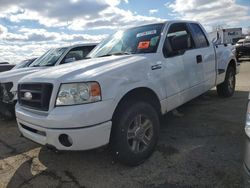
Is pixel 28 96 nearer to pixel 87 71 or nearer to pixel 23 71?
pixel 87 71

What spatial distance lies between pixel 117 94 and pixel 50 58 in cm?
474

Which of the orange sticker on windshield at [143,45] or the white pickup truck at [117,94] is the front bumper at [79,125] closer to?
the white pickup truck at [117,94]

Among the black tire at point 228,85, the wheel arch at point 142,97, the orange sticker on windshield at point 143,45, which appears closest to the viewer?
the wheel arch at point 142,97

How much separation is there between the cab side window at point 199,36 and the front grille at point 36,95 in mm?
3077

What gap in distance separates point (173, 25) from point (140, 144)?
2.21 meters

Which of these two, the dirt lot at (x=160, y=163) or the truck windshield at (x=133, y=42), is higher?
the truck windshield at (x=133, y=42)

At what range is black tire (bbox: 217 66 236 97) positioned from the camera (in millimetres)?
6980

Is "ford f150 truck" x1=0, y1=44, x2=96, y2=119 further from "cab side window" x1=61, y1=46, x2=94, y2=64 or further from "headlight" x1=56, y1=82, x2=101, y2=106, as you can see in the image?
"headlight" x1=56, y1=82, x2=101, y2=106

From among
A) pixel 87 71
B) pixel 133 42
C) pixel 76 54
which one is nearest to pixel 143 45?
pixel 133 42

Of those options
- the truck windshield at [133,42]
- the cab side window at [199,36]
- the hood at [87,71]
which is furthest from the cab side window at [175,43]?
the hood at [87,71]

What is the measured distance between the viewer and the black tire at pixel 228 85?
6.98 m

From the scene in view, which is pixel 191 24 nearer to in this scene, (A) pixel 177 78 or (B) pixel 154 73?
(A) pixel 177 78

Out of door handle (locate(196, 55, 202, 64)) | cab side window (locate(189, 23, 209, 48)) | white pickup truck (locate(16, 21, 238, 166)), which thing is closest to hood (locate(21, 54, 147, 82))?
white pickup truck (locate(16, 21, 238, 166))

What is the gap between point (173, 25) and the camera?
4.96 meters
